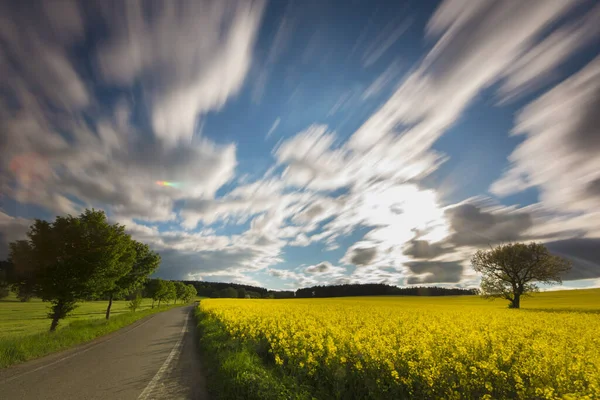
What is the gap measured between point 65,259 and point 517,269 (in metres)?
47.9

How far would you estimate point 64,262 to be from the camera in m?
18.5

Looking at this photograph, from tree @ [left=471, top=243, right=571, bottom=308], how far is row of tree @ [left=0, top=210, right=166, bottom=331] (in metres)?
44.5

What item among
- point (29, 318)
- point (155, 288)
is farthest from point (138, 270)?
point (155, 288)

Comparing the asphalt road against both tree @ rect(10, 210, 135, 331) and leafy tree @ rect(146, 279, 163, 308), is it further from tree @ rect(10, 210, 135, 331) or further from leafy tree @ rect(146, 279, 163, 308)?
leafy tree @ rect(146, 279, 163, 308)

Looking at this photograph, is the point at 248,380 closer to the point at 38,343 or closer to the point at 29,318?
the point at 38,343

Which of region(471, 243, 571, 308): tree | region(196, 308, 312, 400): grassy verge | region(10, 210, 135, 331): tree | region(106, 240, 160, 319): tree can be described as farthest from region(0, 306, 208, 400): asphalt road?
region(471, 243, 571, 308): tree

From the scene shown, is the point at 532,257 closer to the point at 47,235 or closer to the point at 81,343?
the point at 81,343

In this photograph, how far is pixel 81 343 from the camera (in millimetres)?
14312

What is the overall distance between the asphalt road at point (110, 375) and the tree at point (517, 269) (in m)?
40.9

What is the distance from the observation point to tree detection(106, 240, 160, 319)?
96.6ft

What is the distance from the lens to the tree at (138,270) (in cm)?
2944

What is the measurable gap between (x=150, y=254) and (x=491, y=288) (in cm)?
4486

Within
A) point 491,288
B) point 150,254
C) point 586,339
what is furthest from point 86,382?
point 491,288

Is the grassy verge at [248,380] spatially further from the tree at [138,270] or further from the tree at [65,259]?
the tree at [138,270]
